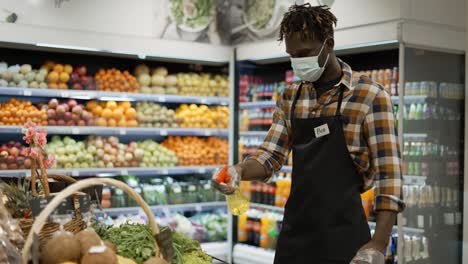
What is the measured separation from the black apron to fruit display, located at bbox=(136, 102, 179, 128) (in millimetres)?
3372

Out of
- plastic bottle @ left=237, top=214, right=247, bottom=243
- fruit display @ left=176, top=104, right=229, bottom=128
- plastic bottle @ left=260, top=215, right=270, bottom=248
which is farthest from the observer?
plastic bottle @ left=237, top=214, right=247, bottom=243

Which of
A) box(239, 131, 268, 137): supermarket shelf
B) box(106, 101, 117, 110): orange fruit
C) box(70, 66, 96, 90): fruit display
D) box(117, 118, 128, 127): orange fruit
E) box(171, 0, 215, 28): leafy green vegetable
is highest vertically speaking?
box(171, 0, 215, 28): leafy green vegetable

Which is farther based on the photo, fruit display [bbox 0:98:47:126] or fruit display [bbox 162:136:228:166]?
fruit display [bbox 162:136:228:166]

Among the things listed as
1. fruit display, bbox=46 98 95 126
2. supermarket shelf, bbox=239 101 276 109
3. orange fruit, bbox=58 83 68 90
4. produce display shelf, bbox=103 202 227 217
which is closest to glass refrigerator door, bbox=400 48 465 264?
Result: supermarket shelf, bbox=239 101 276 109

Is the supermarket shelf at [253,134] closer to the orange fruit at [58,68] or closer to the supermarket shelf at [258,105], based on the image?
the supermarket shelf at [258,105]

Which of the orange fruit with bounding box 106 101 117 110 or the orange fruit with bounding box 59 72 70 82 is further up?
the orange fruit with bounding box 59 72 70 82

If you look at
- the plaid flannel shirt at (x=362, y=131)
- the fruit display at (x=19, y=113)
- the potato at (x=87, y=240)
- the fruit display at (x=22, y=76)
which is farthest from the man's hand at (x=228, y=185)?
the fruit display at (x=22, y=76)

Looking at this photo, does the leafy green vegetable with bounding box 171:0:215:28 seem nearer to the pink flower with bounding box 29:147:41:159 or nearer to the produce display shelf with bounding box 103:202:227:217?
the produce display shelf with bounding box 103:202:227:217

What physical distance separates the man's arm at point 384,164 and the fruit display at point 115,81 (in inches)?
143

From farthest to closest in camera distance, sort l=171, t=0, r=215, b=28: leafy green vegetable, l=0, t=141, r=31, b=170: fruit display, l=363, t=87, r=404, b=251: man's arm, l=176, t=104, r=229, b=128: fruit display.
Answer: l=176, t=104, r=229, b=128: fruit display, l=171, t=0, r=215, b=28: leafy green vegetable, l=0, t=141, r=31, b=170: fruit display, l=363, t=87, r=404, b=251: man's arm

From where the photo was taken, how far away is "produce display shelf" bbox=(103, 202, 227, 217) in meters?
5.86

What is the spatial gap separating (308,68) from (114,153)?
3.49 m

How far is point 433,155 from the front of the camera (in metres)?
4.79

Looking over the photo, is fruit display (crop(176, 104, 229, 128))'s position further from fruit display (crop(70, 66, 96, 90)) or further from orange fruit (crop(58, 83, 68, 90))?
orange fruit (crop(58, 83, 68, 90))
